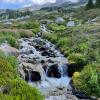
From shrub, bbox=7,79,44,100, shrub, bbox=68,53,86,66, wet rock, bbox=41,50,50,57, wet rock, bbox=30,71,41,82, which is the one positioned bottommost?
wet rock, bbox=30,71,41,82

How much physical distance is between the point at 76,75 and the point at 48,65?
17.4 ft

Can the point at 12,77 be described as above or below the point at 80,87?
above

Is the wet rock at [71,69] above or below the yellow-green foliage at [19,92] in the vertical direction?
below

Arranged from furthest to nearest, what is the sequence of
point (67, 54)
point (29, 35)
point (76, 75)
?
point (29, 35), point (67, 54), point (76, 75)

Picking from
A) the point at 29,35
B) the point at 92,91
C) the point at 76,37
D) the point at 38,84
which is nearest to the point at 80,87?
the point at 92,91

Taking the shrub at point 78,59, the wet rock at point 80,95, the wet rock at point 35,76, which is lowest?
the wet rock at point 80,95

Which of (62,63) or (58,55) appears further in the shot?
(58,55)

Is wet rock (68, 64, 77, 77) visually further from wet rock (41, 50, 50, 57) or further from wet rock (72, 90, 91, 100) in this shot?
wet rock (41, 50, 50, 57)

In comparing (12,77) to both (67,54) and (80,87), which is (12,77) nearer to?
(80,87)

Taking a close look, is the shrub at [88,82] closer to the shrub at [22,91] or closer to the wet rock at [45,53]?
the shrub at [22,91]

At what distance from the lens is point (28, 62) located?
34.2m

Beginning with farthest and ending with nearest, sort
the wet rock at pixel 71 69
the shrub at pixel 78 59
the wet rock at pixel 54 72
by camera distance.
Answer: the shrub at pixel 78 59
the wet rock at pixel 71 69
the wet rock at pixel 54 72

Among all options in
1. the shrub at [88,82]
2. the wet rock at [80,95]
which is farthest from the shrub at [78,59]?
the wet rock at [80,95]

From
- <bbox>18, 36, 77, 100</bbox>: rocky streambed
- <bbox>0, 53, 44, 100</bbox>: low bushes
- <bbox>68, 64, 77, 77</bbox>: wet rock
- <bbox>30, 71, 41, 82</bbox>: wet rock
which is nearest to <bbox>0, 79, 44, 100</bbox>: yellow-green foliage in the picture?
<bbox>0, 53, 44, 100</bbox>: low bushes
